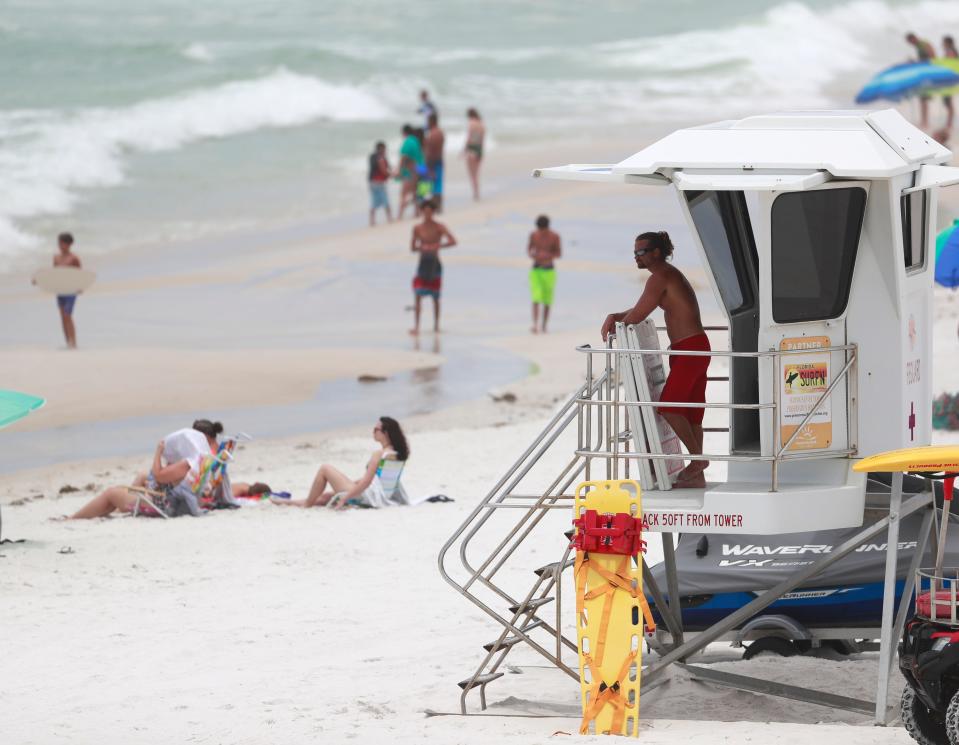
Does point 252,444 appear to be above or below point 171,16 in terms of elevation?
below

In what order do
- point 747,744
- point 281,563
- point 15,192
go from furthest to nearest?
1. point 15,192
2. point 281,563
3. point 747,744

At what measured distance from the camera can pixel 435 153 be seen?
97.6ft

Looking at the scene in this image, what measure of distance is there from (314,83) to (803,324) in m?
43.0

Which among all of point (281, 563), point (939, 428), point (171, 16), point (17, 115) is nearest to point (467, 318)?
point (939, 428)

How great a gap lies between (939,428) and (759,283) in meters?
7.15

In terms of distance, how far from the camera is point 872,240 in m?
7.54

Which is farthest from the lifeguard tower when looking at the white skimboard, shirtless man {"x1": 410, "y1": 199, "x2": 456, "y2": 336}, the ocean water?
the ocean water

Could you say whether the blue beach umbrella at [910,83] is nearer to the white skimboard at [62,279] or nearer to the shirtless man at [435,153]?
the shirtless man at [435,153]

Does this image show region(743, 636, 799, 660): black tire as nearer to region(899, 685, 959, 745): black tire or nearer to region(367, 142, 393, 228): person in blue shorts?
region(899, 685, 959, 745): black tire

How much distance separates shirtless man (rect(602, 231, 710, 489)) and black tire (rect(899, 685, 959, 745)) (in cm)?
161

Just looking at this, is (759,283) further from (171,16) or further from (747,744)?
(171,16)

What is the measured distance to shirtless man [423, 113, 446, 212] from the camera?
1165 inches

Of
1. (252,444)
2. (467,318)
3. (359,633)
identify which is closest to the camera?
(359,633)

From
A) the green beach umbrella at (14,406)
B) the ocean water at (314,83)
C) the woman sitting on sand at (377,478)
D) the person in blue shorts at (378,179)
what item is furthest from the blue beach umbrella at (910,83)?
the green beach umbrella at (14,406)
